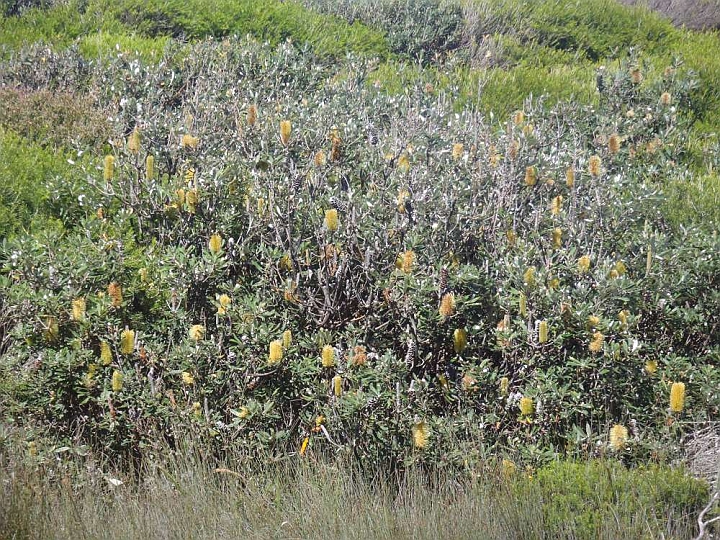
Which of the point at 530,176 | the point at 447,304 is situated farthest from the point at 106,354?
the point at 530,176

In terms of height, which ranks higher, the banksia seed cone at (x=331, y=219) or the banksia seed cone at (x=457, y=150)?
the banksia seed cone at (x=457, y=150)

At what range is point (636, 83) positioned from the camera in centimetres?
732

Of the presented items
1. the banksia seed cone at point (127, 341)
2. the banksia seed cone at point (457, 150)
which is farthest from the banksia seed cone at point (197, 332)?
the banksia seed cone at point (457, 150)

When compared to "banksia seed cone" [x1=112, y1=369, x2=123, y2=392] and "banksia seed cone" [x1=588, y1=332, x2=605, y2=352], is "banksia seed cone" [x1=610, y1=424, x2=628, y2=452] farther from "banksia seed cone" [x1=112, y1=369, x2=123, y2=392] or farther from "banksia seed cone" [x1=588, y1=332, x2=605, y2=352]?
"banksia seed cone" [x1=112, y1=369, x2=123, y2=392]

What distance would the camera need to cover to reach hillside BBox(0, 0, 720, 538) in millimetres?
3357

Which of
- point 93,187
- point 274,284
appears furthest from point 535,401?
point 93,187

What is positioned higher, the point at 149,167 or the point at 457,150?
the point at 457,150

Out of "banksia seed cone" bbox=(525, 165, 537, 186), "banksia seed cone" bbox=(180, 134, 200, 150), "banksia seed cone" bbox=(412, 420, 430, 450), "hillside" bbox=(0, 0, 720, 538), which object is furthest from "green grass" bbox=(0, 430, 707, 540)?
"banksia seed cone" bbox=(180, 134, 200, 150)

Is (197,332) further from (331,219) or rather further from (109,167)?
(109,167)

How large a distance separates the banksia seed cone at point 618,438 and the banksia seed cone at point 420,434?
743 mm

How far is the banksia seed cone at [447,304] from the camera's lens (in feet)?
12.4

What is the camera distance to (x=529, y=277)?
3.84 m

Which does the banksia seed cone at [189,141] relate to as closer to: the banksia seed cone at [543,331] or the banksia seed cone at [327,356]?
the banksia seed cone at [327,356]

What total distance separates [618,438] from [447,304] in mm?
874
